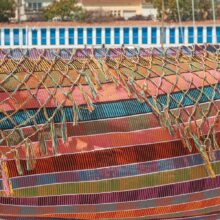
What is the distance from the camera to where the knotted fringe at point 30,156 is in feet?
13.3

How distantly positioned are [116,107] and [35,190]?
2.38 ft

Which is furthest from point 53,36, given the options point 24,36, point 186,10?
point 186,10

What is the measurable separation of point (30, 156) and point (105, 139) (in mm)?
488

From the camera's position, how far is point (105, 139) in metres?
4.22

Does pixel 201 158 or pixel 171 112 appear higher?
pixel 171 112

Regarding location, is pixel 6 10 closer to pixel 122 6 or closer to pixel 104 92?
pixel 122 6

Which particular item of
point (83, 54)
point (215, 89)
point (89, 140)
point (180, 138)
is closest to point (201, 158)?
point (180, 138)

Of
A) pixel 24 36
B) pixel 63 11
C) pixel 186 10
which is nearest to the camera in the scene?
pixel 24 36

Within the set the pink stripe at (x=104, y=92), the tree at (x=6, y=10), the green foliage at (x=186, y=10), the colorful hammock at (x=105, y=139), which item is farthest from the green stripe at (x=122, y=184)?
the tree at (x=6, y=10)

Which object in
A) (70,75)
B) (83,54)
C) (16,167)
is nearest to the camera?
(16,167)

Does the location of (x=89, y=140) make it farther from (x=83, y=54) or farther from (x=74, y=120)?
(x=83, y=54)

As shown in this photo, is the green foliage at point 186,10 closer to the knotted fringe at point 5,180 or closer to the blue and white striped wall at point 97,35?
the blue and white striped wall at point 97,35

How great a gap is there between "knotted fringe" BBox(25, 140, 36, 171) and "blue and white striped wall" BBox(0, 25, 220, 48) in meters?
A: 16.5

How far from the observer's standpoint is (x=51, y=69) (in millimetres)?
4367
